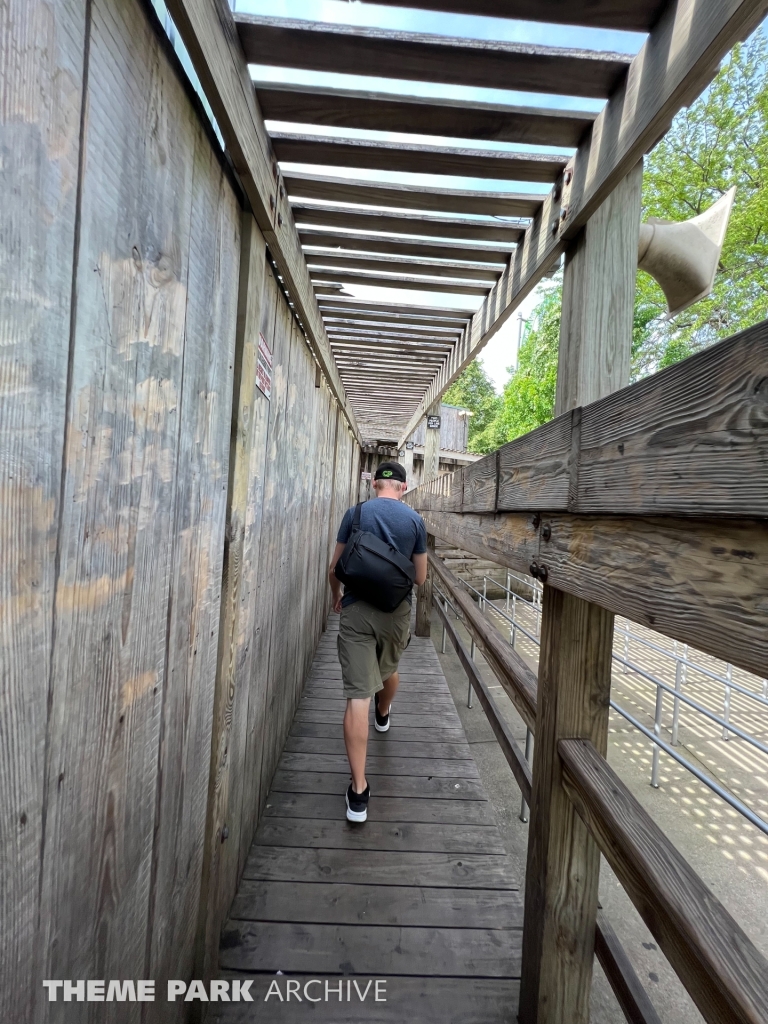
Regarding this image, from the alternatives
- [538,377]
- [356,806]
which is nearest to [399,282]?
[356,806]

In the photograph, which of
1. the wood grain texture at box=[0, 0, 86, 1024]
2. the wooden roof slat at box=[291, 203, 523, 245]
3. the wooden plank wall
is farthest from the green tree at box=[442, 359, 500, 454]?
the wood grain texture at box=[0, 0, 86, 1024]

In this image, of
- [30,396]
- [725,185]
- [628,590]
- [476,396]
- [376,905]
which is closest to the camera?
[30,396]

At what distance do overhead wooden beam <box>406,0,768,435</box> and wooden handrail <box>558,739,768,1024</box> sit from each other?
5.11 feet

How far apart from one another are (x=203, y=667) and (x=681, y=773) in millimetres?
5000

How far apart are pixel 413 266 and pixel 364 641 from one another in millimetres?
1920

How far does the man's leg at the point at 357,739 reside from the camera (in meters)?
2.22

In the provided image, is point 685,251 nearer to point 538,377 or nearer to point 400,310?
point 400,310

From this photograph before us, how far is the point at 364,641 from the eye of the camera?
93.9 inches

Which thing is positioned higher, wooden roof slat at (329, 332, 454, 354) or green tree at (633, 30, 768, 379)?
green tree at (633, 30, 768, 379)

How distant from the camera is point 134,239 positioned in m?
0.82

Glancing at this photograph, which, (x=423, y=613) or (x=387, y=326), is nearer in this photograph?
(x=387, y=326)

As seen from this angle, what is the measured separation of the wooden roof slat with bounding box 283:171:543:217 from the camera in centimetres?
167

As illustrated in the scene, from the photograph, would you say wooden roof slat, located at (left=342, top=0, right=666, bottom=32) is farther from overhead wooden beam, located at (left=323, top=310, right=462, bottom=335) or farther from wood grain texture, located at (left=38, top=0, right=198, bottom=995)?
overhead wooden beam, located at (left=323, top=310, right=462, bottom=335)

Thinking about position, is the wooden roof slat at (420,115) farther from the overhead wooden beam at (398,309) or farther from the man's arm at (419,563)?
the man's arm at (419,563)
